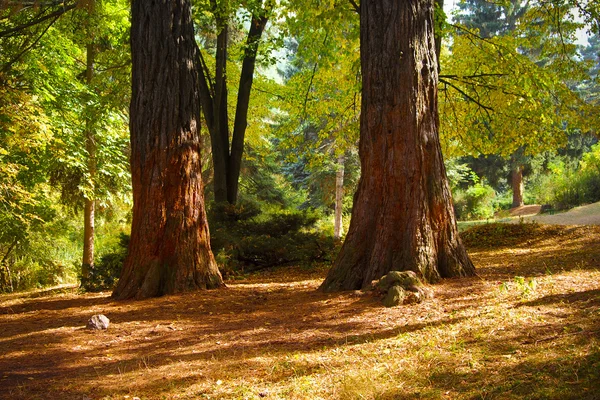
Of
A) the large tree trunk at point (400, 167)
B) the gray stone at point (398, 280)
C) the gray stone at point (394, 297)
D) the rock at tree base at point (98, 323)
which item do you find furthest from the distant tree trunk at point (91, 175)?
the gray stone at point (394, 297)

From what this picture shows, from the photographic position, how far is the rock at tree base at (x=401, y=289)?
222 inches

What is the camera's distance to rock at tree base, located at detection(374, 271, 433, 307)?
5.65m

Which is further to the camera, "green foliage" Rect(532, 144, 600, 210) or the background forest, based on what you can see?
"green foliage" Rect(532, 144, 600, 210)

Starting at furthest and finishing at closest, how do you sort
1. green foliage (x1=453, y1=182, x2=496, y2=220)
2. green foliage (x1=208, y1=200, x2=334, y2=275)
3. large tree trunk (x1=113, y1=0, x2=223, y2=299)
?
1. green foliage (x1=453, y1=182, x2=496, y2=220)
2. green foliage (x1=208, y1=200, x2=334, y2=275)
3. large tree trunk (x1=113, y1=0, x2=223, y2=299)

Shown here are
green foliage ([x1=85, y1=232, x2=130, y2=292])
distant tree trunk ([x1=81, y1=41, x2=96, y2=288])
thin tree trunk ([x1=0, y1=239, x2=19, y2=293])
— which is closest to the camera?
green foliage ([x1=85, y1=232, x2=130, y2=292])

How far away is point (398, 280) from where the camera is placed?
5.87m

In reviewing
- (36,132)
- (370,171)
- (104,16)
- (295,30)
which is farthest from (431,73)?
(104,16)

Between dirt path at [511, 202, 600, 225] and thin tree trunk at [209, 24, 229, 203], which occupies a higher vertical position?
thin tree trunk at [209, 24, 229, 203]

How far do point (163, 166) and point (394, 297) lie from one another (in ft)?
11.8

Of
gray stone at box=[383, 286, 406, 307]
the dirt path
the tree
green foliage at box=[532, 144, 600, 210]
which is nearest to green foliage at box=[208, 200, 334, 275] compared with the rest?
the tree

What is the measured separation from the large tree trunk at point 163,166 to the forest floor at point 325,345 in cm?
45

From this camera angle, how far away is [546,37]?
39.5ft

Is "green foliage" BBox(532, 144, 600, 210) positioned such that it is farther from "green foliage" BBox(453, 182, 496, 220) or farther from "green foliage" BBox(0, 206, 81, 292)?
"green foliage" BBox(0, 206, 81, 292)

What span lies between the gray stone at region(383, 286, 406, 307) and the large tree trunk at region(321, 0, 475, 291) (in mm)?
649
